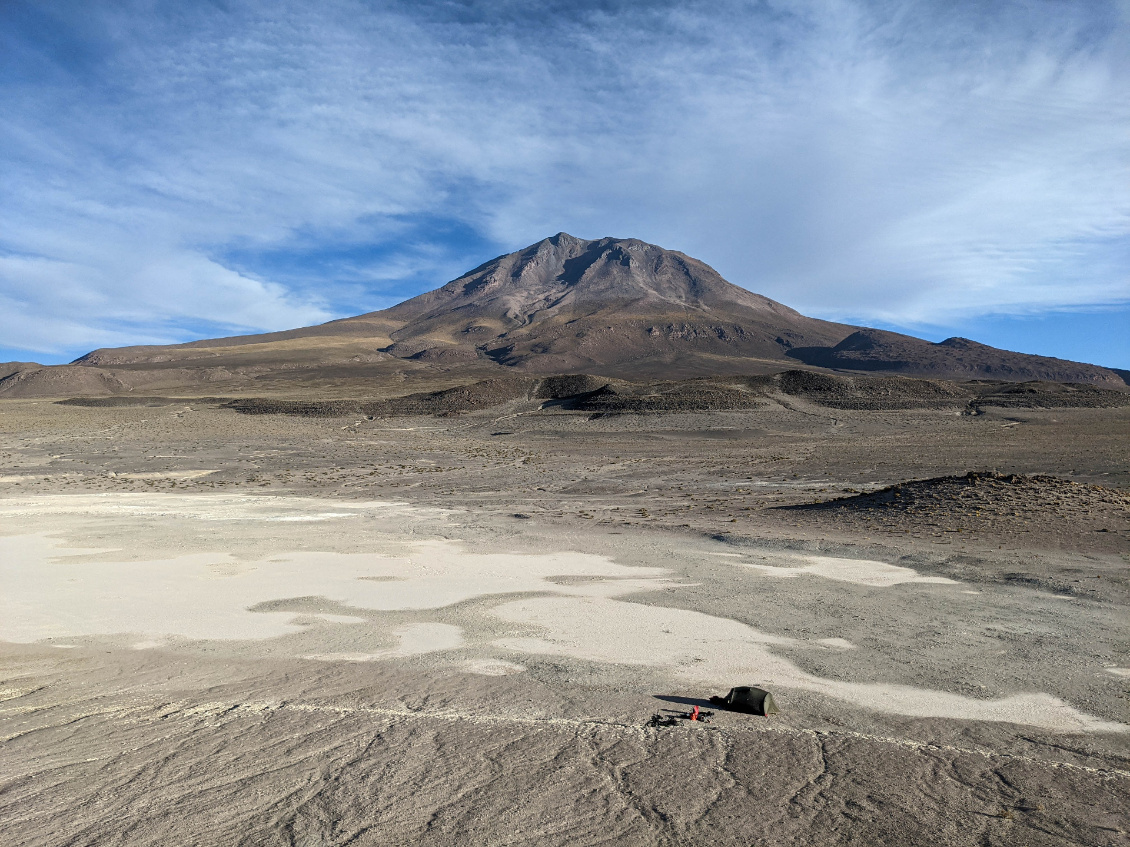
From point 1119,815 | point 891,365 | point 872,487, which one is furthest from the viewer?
point 891,365

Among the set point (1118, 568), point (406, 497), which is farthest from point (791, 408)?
point (1118, 568)

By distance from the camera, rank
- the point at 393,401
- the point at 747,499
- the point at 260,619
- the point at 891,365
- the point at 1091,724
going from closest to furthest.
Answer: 1. the point at 1091,724
2. the point at 260,619
3. the point at 747,499
4. the point at 393,401
5. the point at 891,365

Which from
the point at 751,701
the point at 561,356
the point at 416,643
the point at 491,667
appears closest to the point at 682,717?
the point at 751,701

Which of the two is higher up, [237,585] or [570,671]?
[237,585]

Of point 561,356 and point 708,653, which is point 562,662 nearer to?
point 708,653

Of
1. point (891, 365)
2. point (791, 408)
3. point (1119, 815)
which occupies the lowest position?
point (1119, 815)

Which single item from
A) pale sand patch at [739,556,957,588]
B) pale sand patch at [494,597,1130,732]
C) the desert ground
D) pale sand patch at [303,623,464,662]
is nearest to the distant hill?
the desert ground

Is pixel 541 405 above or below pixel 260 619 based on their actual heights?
above

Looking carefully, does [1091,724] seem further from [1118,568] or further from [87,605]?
[87,605]
